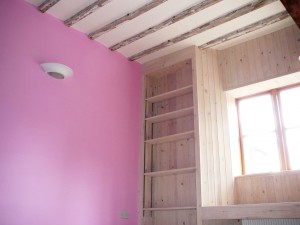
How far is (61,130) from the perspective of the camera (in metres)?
3.28

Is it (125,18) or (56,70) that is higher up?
(125,18)

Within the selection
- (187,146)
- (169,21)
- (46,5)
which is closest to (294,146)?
(187,146)

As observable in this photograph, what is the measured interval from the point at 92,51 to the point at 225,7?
173 centimetres

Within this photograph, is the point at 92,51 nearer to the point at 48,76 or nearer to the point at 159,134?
the point at 48,76

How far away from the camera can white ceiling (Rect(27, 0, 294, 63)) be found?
10.9ft

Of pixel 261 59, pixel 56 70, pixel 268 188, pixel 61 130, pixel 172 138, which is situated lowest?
pixel 268 188

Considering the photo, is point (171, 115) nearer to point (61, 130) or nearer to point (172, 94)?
point (172, 94)

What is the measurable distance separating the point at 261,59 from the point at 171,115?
1.38 m

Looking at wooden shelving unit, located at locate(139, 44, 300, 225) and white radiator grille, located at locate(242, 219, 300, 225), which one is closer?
white radiator grille, located at locate(242, 219, 300, 225)

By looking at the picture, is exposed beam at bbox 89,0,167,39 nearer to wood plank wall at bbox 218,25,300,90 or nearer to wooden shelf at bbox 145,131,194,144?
wood plank wall at bbox 218,25,300,90

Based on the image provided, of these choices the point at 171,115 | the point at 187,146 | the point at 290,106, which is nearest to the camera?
the point at 290,106

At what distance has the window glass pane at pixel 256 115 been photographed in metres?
3.89

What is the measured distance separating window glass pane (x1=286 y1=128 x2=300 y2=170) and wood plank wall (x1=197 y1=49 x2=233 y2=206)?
0.72 metres

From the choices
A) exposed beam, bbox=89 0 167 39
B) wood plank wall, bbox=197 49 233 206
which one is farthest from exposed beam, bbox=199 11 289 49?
exposed beam, bbox=89 0 167 39
